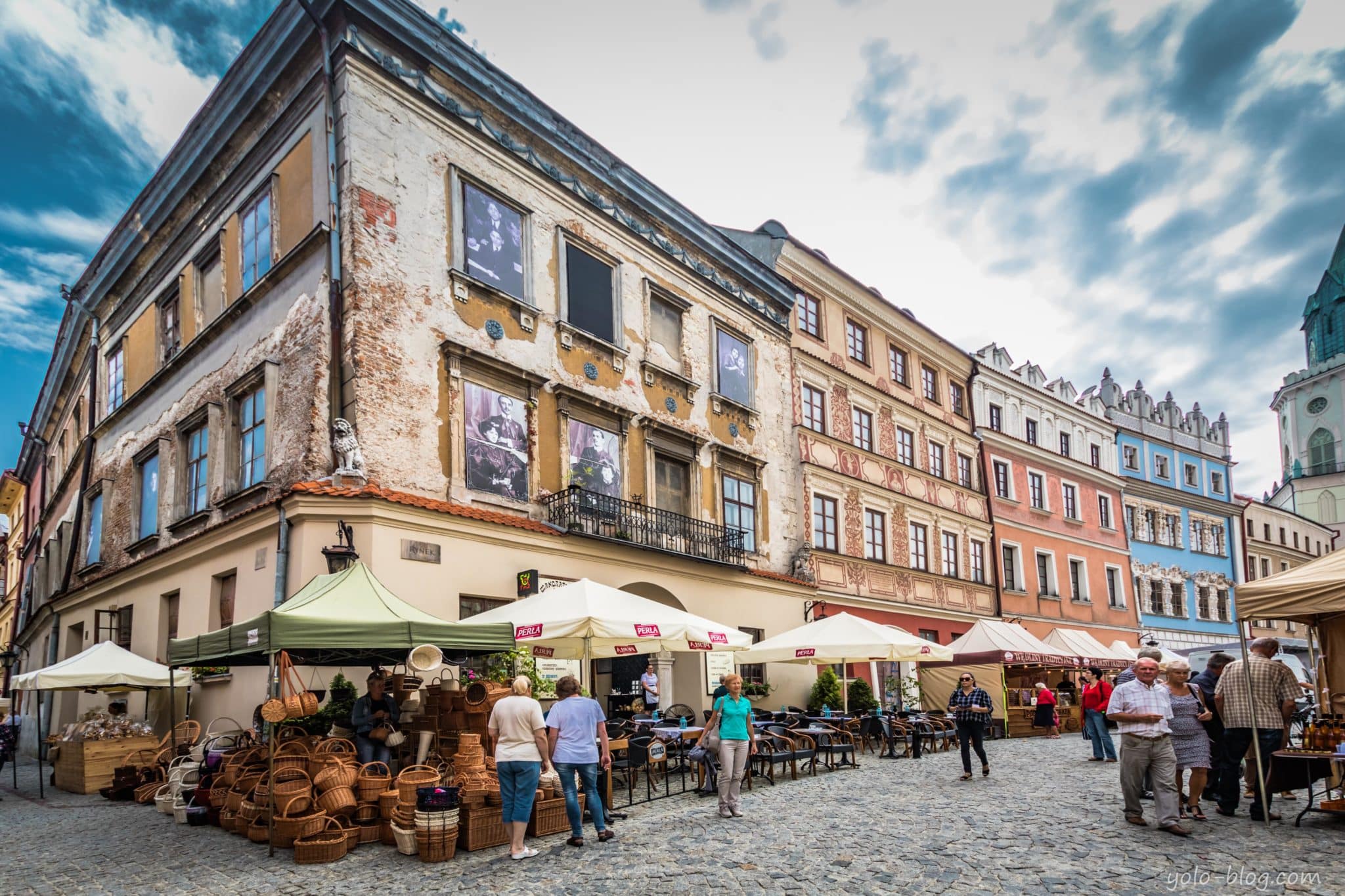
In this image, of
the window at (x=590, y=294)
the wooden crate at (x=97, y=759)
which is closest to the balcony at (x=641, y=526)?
the window at (x=590, y=294)

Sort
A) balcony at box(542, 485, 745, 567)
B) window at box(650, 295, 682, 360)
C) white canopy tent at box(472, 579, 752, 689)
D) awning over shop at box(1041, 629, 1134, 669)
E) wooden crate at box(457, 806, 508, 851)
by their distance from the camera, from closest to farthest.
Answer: wooden crate at box(457, 806, 508, 851), white canopy tent at box(472, 579, 752, 689), balcony at box(542, 485, 745, 567), window at box(650, 295, 682, 360), awning over shop at box(1041, 629, 1134, 669)

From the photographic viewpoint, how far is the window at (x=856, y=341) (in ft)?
Answer: 90.0

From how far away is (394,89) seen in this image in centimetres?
1526

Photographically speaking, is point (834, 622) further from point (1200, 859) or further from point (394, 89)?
point (394, 89)

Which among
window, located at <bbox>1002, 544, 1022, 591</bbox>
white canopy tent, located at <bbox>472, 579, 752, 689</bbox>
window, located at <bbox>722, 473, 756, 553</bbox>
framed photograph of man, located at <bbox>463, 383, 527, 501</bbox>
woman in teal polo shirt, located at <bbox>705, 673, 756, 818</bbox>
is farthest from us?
window, located at <bbox>1002, 544, 1022, 591</bbox>

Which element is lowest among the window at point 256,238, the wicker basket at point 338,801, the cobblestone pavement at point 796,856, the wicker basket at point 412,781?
the cobblestone pavement at point 796,856

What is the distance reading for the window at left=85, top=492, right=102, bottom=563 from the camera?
2177cm

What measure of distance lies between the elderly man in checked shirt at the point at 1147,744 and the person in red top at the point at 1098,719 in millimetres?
6567

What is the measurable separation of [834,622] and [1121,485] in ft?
85.9

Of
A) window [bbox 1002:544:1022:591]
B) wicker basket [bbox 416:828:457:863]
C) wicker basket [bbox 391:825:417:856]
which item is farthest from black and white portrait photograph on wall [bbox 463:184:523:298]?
window [bbox 1002:544:1022:591]

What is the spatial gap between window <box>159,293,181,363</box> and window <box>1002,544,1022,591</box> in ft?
81.5

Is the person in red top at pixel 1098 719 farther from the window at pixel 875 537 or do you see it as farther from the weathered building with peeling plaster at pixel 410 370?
the window at pixel 875 537

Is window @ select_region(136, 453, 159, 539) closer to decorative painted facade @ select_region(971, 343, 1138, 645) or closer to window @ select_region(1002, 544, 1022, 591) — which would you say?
decorative painted facade @ select_region(971, 343, 1138, 645)

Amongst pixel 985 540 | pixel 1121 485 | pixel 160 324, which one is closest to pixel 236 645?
pixel 160 324
